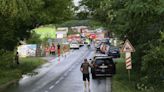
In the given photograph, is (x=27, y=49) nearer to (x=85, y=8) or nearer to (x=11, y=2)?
(x=85, y=8)

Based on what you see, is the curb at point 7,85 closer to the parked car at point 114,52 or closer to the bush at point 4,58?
the bush at point 4,58

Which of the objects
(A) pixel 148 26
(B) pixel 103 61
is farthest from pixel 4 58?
(A) pixel 148 26

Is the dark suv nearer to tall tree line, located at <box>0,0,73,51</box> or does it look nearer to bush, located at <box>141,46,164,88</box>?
tall tree line, located at <box>0,0,73,51</box>

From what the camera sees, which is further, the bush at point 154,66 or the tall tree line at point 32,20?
the tall tree line at point 32,20

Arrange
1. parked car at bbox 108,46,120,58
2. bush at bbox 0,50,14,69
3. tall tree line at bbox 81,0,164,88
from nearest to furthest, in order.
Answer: tall tree line at bbox 81,0,164,88 < bush at bbox 0,50,14,69 < parked car at bbox 108,46,120,58

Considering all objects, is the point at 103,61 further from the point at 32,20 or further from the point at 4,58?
the point at 4,58

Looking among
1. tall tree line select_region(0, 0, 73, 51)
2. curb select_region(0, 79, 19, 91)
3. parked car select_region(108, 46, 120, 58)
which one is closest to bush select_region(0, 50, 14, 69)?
tall tree line select_region(0, 0, 73, 51)

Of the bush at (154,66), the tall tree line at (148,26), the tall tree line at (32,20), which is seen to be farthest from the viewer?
the tall tree line at (32,20)

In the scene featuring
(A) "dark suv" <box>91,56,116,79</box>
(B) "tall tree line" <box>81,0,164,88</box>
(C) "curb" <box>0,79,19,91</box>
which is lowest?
(C) "curb" <box>0,79,19,91</box>

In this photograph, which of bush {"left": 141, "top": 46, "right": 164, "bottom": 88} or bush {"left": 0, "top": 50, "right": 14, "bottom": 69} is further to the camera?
bush {"left": 0, "top": 50, "right": 14, "bottom": 69}

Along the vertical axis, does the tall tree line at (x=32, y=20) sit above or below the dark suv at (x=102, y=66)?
above

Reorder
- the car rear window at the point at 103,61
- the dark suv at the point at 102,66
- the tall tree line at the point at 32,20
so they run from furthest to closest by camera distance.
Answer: the tall tree line at the point at 32,20 → the car rear window at the point at 103,61 → the dark suv at the point at 102,66

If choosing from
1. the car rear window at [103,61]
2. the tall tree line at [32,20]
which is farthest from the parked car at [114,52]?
the car rear window at [103,61]

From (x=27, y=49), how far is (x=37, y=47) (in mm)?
3023
